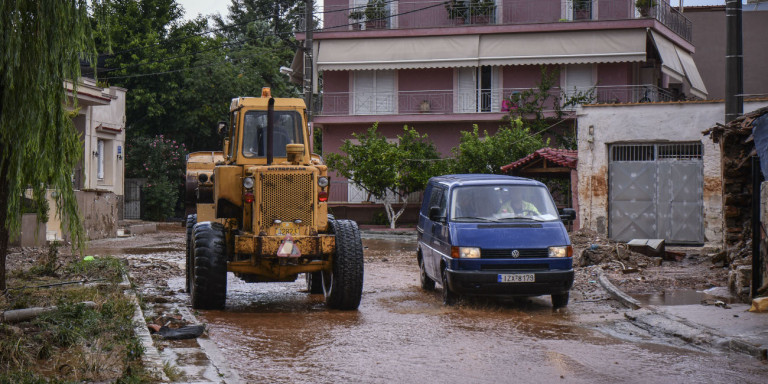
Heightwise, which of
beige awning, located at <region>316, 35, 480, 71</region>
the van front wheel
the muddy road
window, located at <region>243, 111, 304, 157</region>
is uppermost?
beige awning, located at <region>316, 35, 480, 71</region>

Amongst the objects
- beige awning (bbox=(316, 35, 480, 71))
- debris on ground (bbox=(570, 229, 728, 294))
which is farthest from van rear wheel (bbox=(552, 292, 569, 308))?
beige awning (bbox=(316, 35, 480, 71))

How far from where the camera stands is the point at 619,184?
79.5ft

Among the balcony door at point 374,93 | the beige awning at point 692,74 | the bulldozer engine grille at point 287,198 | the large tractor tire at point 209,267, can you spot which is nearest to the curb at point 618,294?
the bulldozer engine grille at point 287,198

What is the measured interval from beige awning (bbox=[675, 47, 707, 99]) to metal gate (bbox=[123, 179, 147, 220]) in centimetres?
2561

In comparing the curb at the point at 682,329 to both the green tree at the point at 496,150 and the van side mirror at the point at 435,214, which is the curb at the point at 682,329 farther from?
the green tree at the point at 496,150

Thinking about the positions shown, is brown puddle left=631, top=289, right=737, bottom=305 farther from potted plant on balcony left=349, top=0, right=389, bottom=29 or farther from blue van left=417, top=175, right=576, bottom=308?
potted plant on balcony left=349, top=0, right=389, bottom=29

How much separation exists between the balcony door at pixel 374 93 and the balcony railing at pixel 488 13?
211cm

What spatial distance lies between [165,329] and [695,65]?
34.7 m

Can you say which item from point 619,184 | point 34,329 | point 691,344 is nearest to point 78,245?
point 34,329

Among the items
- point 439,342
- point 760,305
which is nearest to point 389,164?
point 760,305

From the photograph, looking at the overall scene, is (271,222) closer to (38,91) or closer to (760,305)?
(38,91)

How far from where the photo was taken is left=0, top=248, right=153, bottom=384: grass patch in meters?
6.76

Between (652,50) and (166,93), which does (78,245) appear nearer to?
(652,50)

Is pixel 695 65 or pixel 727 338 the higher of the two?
pixel 695 65
